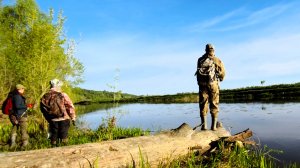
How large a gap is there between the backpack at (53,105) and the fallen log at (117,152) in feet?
11.8

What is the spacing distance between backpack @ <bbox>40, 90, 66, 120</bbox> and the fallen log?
3.60 m

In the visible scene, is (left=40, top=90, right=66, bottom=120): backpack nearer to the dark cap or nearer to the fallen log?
the fallen log

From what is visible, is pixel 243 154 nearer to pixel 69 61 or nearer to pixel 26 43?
pixel 69 61

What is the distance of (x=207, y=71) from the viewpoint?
10.5m

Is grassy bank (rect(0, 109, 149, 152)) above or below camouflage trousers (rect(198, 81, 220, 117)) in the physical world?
below

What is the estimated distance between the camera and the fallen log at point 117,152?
6.34m

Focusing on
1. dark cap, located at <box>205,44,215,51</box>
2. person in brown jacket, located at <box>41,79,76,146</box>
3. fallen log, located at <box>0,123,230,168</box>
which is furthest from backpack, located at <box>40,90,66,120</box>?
dark cap, located at <box>205,44,215,51</box>

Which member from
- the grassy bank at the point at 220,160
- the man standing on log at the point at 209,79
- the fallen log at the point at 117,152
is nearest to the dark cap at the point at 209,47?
the man standing on log at the point at 209,79

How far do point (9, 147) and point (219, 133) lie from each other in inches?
320

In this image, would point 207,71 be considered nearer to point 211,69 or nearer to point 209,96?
point 211,69

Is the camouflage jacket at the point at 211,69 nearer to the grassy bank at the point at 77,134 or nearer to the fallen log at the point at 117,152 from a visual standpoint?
Answer: the fallen log at the point at 117,152

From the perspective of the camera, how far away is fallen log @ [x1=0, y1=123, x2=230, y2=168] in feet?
20.8

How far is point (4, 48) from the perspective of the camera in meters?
36.2

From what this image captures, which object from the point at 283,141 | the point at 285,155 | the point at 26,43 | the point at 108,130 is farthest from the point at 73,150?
the point at 26,43
